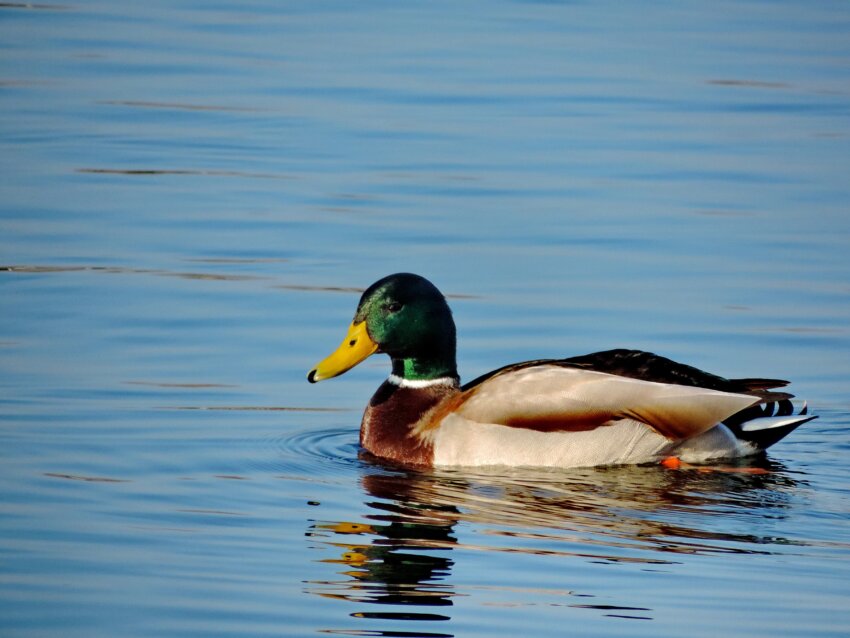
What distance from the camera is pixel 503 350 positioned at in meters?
11.6

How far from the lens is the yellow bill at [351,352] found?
33.2 feet

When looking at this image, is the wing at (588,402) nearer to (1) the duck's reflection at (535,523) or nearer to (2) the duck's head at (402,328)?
(1) the duck's reflection at (535,523)

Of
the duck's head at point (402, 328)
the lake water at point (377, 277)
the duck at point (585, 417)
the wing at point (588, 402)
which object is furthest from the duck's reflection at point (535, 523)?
the duck's head at point (402, 328)

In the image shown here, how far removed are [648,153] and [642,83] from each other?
397 cm

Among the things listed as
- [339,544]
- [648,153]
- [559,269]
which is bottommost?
[339,544]

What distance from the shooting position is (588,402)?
969cm

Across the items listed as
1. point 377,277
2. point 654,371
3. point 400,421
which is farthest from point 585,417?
point 377,277

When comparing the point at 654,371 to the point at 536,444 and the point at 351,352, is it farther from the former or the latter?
the point at 351,352

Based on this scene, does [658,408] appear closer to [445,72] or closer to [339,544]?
[339,544]

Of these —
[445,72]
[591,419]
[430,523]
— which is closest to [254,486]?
[430,523]

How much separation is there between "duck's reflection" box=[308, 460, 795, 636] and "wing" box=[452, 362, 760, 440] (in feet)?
0.87

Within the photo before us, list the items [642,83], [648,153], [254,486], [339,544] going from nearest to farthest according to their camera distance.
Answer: [339,544] < [254,486] < [648,153] < [642,83]

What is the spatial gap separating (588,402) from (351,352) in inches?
56.1

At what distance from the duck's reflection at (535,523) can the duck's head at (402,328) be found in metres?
0.87
